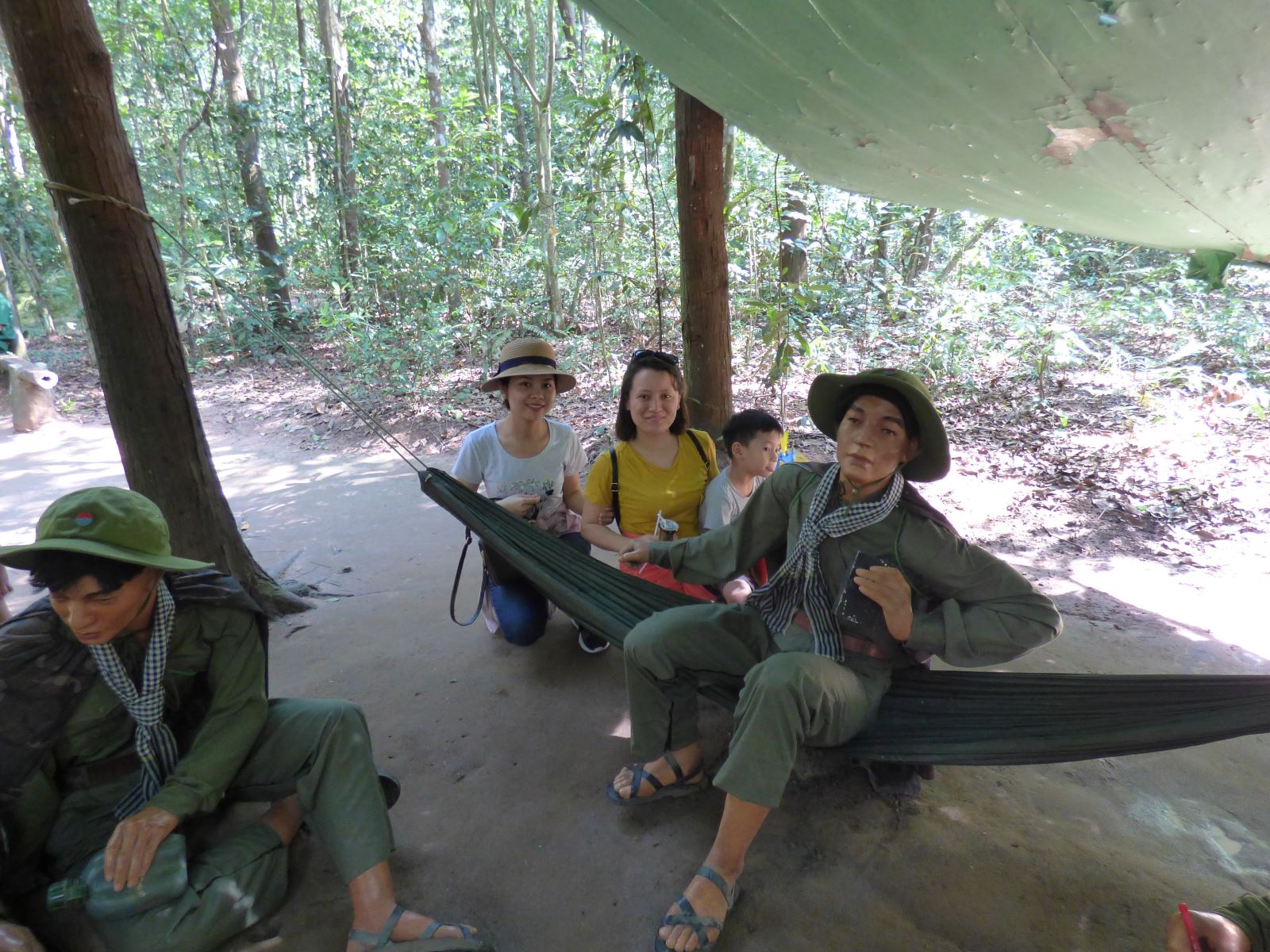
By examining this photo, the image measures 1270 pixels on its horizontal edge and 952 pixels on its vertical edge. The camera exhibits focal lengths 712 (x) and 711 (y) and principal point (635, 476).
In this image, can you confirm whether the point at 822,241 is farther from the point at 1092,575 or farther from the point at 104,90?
the point at 104,90

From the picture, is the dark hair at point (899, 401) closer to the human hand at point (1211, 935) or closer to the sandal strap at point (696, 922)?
the human hand at point (1211, 935)

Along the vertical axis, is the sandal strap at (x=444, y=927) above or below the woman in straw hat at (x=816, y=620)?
below

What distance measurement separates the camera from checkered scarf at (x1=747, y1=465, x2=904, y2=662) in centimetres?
132

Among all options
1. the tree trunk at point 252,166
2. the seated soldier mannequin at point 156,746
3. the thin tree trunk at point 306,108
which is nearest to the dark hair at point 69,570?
the seated soldier mannequin at point 156,746

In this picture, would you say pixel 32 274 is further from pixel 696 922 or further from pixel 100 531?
pixel 696 922

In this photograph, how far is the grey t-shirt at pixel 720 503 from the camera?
1911mm

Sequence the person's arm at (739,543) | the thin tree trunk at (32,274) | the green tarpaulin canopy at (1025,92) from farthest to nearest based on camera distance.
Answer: the thin tree trunk at (32,274) → the person's arm at (739,543) → the green tarpaulin canopy at (1025,92)

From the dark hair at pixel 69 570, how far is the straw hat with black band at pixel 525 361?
1.06 m

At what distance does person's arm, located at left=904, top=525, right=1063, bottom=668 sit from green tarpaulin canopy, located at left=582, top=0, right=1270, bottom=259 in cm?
64

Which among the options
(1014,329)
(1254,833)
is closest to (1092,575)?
(1254,833)

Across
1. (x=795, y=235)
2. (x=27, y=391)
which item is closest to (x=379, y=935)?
(x=795, y=235)

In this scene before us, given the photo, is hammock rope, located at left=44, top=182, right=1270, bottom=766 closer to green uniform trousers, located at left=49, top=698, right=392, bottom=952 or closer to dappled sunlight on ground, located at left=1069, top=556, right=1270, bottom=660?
green uniform trousers, located at left=49, top=698, right=392, bottom=952

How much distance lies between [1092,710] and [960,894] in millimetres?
405

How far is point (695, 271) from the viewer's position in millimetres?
2809
